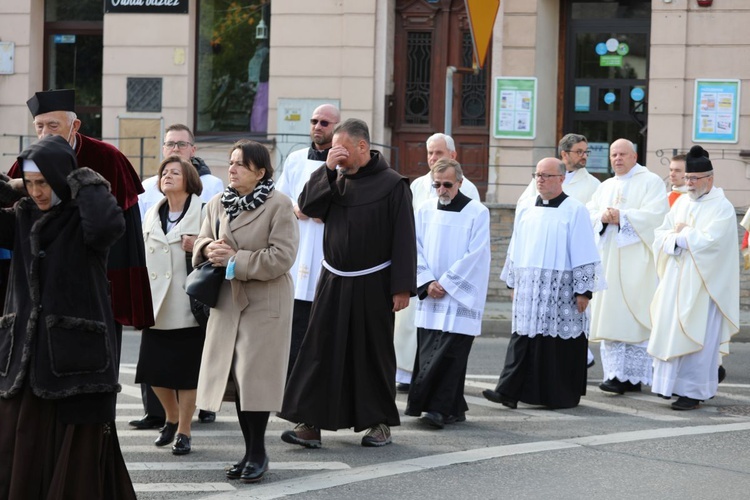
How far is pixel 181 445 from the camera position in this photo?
7.96 metres

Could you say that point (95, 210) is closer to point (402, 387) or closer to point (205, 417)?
point (205, 417)

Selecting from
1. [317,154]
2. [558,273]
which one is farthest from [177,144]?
[558,273]

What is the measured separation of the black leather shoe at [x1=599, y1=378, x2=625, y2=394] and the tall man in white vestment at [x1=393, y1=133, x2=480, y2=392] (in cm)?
158

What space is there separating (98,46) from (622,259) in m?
10.9

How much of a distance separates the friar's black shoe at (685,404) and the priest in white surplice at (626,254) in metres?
1.02

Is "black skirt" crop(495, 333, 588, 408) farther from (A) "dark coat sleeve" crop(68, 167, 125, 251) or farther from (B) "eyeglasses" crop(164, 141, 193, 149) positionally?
(A) "dark coat sleeve" crop(68, 167, 125, 251)

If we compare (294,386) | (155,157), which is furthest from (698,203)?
(155,157)

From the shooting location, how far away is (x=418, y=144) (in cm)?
1872

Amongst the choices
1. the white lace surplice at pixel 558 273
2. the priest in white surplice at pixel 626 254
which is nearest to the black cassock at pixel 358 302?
the white lace surplice at pixel 558 273

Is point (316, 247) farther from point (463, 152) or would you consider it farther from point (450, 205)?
point (463, 152)

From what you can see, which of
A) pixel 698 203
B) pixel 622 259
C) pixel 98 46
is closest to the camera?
pixel 698 203

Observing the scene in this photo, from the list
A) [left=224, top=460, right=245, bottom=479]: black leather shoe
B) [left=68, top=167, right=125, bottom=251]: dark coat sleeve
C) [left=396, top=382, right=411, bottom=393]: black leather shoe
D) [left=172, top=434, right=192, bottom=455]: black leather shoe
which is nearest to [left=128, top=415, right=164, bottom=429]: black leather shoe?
[left=172, top=434, right=192, bottom=455]: black leather shoe

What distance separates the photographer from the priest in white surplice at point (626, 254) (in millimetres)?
11312

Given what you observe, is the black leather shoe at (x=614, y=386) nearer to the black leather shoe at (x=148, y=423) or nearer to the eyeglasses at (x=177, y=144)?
the black leather shoe at (x=148, y=423)
